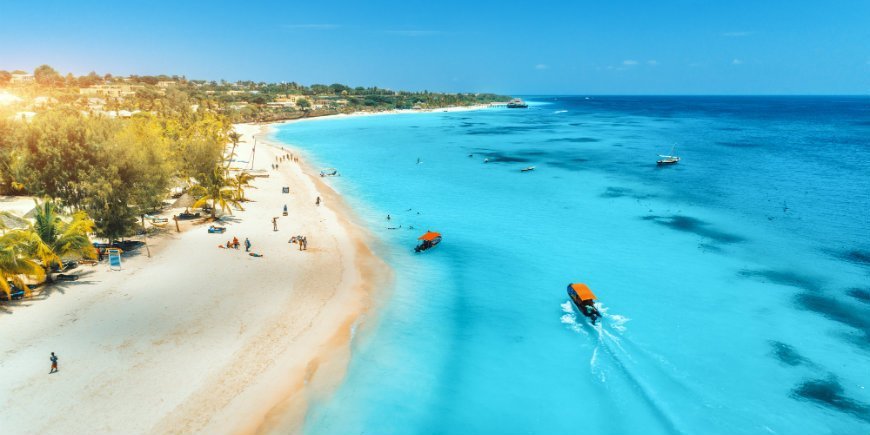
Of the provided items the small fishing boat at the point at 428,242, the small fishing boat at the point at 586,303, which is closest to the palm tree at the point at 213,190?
the small fishing boat at the point at 428,242

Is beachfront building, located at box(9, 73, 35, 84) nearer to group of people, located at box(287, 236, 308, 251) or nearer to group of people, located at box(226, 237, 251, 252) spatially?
group of people, located at box(226, 237, 251, 252)

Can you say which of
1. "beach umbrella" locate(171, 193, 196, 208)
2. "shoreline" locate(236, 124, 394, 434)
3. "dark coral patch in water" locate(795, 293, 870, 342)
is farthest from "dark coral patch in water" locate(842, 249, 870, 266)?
"beach umbrella" locate(171, 193, 196, 208)

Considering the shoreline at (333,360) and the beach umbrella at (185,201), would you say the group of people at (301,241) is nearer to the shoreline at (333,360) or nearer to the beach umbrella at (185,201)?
the shoreline at (333,360)

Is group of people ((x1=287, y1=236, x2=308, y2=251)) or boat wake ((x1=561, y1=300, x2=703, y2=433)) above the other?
group of people ((x1=287, y1=236, x2=308, y2=251))

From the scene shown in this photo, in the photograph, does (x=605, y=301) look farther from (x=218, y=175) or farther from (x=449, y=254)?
(x=218, y=175)

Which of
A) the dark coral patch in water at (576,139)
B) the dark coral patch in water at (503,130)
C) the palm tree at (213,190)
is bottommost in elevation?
the palm tree at (213,190)

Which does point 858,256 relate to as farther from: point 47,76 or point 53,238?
point 47,76
